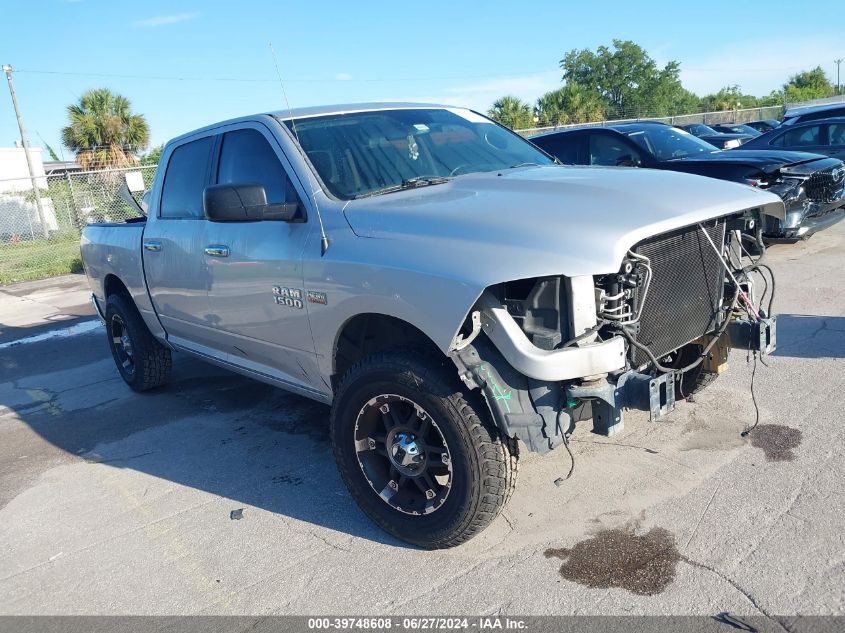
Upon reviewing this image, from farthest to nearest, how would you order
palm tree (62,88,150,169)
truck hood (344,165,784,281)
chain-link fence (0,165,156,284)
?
palm tree (62,88,150,169) → chain-link fence (0,165,156,284) → truck hood (344,165,784,281)

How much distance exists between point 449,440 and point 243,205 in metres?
1.60

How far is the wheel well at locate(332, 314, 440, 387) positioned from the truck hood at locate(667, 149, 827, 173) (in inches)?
233

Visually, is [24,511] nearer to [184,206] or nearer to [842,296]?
[184,206]

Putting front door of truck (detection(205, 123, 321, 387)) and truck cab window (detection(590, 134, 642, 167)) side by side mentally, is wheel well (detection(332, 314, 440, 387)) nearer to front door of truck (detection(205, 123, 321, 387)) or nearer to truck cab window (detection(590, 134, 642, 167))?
front door of truck (detection(205, 123, 321, 387))

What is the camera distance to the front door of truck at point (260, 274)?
3.80m

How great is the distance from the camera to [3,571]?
3.58 m

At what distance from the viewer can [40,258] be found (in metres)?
16.3

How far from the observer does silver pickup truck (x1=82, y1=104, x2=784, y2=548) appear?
9.39 feet

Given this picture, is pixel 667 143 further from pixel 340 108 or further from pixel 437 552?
pixel 437 552

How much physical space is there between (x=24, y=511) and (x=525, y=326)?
321cm

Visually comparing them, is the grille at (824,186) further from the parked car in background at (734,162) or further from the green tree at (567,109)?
the green tree at (567,109)

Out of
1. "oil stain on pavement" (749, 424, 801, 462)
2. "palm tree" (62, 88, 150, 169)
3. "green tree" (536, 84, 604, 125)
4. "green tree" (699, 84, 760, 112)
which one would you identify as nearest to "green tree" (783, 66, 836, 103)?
"green tree" (699, 84, 760, 112)

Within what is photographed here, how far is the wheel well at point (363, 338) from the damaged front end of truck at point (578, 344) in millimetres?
689

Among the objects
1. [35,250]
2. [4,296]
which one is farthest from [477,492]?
[35,250]
